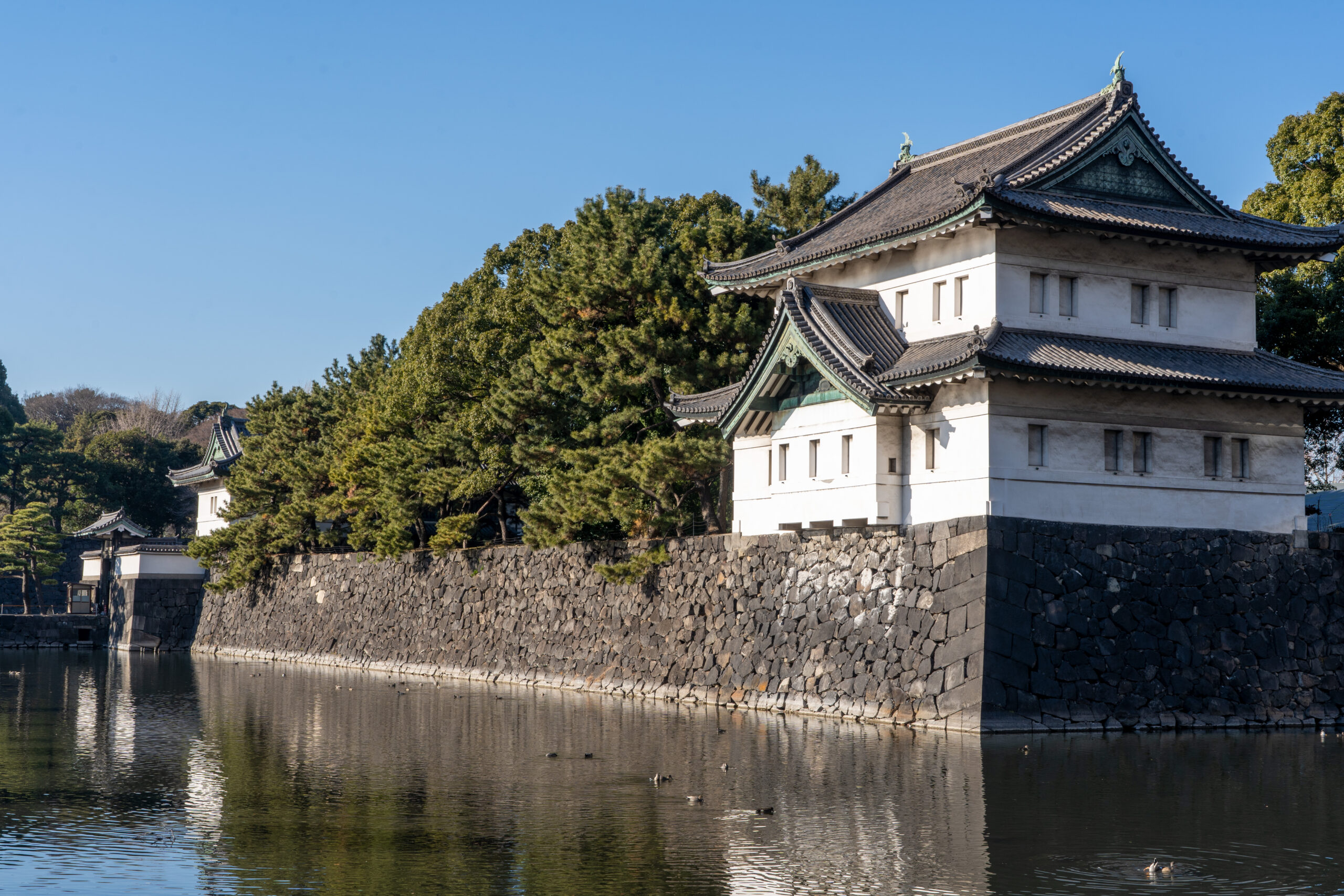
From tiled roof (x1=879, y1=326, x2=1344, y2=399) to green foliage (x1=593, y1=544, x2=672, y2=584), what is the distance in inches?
314

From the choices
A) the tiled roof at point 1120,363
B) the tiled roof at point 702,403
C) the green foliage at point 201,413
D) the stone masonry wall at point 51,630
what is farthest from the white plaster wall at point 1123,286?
the green foliage at point 201,413

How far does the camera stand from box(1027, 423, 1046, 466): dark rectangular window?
915 inches

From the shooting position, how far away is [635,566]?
101 feet

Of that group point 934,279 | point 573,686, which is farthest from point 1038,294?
point 573,686

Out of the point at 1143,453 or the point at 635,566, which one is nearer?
the point at 1143,453

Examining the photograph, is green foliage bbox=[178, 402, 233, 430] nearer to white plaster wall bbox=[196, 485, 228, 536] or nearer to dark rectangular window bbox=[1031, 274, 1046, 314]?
white plaster wall bbox=[196, 485, 228, 536]

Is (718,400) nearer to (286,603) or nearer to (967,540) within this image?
(967,540)

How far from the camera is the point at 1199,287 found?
25422 millimetres

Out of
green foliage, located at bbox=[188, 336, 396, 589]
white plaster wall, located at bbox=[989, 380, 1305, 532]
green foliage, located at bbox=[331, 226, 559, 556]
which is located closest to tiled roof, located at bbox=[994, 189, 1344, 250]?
white plaster wall, located at bbox=[989, 380, 1305, 532]

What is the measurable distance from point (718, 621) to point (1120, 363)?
31.3 ft

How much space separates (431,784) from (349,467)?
89.9 ft

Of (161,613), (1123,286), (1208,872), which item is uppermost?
(1123,286)

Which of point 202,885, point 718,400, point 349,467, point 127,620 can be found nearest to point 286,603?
point 349,467

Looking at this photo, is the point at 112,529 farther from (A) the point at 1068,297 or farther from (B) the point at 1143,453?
(B) the point at 1143,453
